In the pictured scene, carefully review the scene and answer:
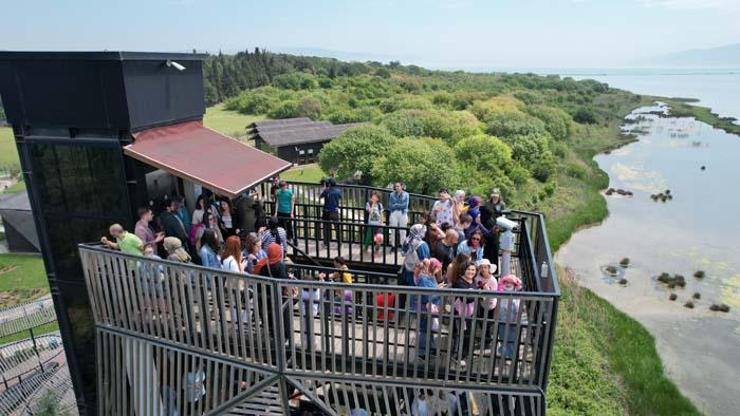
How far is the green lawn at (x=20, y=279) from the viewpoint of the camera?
82.8 ft

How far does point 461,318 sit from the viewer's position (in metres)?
6.25

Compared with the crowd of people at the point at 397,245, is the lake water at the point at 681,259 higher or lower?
lower

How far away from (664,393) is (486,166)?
23.1 metres

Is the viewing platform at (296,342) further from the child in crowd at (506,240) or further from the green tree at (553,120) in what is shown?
the green tree at (553,120)

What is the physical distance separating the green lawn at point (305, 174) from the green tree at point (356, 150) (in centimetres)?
639

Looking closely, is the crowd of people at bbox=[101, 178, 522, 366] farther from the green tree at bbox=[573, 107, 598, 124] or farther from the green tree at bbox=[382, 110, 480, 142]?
the green tree at bbox=[573, 107, 598, 124]

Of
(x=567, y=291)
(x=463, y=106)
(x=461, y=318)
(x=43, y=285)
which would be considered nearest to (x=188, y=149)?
(x=461, y=318)

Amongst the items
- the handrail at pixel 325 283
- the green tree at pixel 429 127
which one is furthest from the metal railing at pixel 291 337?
the green tree at pixel 429 127

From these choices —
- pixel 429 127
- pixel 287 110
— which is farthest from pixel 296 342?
pixel 287 110

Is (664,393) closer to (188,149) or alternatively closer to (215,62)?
(188,149)

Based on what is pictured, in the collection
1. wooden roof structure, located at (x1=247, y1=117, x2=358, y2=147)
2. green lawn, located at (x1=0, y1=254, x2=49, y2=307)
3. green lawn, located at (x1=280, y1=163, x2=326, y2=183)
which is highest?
wooden roof structure, located at (x1=247, y1=117, x2=358, y2=147)

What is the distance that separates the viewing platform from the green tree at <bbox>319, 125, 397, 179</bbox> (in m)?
29.8

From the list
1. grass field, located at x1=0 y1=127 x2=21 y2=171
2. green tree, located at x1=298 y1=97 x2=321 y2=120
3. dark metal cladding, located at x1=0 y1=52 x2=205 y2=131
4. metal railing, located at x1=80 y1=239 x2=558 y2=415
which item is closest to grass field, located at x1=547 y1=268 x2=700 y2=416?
metal railing, located at x1=80 y1=239 x2=558 y2=415

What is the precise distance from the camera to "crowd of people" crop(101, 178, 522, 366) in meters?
6.63
